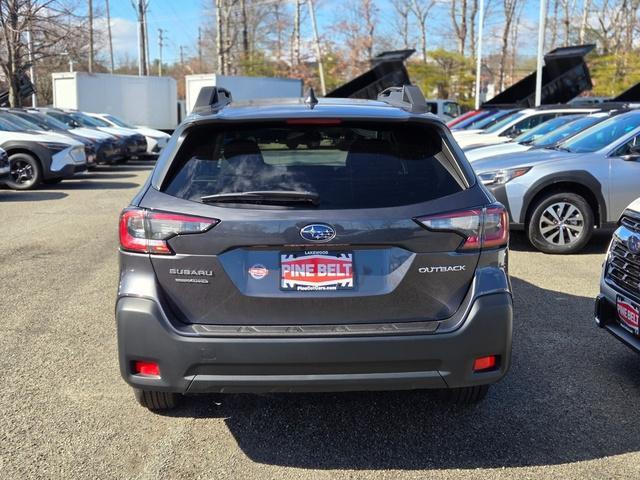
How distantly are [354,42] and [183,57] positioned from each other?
147 ft

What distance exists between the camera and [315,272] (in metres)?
2.93

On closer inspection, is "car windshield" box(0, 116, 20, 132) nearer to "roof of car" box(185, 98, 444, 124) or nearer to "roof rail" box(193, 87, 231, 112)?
"roof rail" box(193, 87, 231, 112)

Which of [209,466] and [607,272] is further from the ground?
[607,272]

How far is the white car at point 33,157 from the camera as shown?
44.4 ft

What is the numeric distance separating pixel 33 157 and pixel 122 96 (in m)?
16.2

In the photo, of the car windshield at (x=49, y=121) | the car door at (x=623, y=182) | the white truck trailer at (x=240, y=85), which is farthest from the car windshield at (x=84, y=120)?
the car door at (x=623, y=182)

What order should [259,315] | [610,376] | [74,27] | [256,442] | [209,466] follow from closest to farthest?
[259,315]
[209,466]
[256,442]
[610,376]
[74,27]

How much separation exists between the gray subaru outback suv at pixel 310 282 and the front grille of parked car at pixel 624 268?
4.02 ft

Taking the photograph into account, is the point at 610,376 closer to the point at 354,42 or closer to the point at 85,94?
the point at 85,94

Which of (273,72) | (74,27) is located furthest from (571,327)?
(273,72)

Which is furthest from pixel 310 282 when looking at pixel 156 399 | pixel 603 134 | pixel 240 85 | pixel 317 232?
pixel 240 85

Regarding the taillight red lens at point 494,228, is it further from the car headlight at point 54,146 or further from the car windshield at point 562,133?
the car headlight at point 54,146

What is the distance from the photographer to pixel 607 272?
424 centimetres

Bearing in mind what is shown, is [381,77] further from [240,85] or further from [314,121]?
[314,121]
